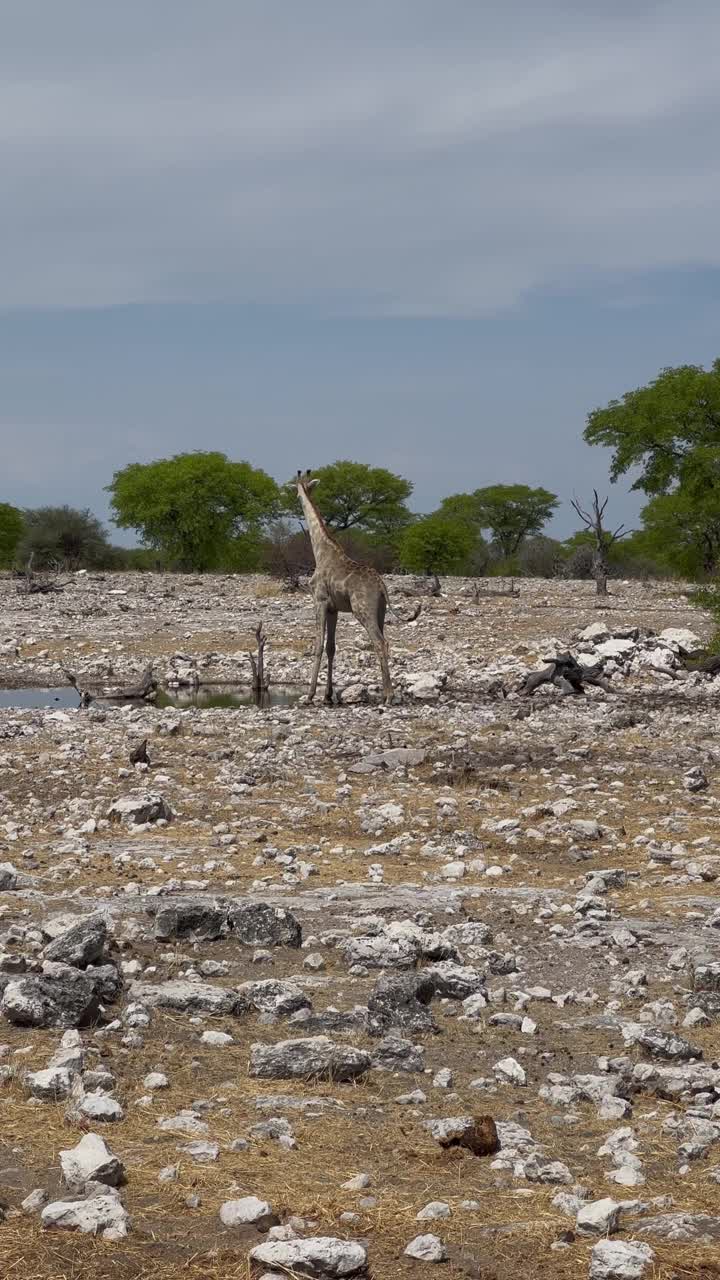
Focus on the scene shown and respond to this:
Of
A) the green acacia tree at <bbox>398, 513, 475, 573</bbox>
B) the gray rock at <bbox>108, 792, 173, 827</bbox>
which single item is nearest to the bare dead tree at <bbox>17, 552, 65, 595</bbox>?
the green acacia tree at <bbox>398, 513, 475, 573</bbox>

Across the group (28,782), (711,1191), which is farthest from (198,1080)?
(28,782)

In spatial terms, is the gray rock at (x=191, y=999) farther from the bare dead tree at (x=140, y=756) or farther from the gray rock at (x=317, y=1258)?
the bare dead tree at (x=140, y=756)

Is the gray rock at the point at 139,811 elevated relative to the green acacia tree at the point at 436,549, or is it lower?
lower

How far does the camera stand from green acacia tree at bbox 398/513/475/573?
72812mm

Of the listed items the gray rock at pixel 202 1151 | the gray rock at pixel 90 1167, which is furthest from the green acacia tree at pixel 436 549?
the gray rock at pixel 90 1167

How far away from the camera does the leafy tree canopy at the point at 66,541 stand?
228 feet

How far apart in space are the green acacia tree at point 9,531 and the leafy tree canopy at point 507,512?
24.6 metres

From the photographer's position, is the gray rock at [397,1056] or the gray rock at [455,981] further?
the gray rock at [455,981]

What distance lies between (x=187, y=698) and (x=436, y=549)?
49269mm

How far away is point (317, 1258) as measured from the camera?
4.29 metres

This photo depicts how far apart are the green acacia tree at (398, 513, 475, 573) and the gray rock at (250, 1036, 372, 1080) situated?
65.7 m

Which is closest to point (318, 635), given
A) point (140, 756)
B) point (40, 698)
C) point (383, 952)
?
point (40, 698)

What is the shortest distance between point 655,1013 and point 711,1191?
6.57 ft

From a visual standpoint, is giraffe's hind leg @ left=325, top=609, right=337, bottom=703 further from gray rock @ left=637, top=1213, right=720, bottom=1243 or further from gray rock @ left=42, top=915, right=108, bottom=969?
gray rock @ left=637, top=1213, right=720, bottom=1243
